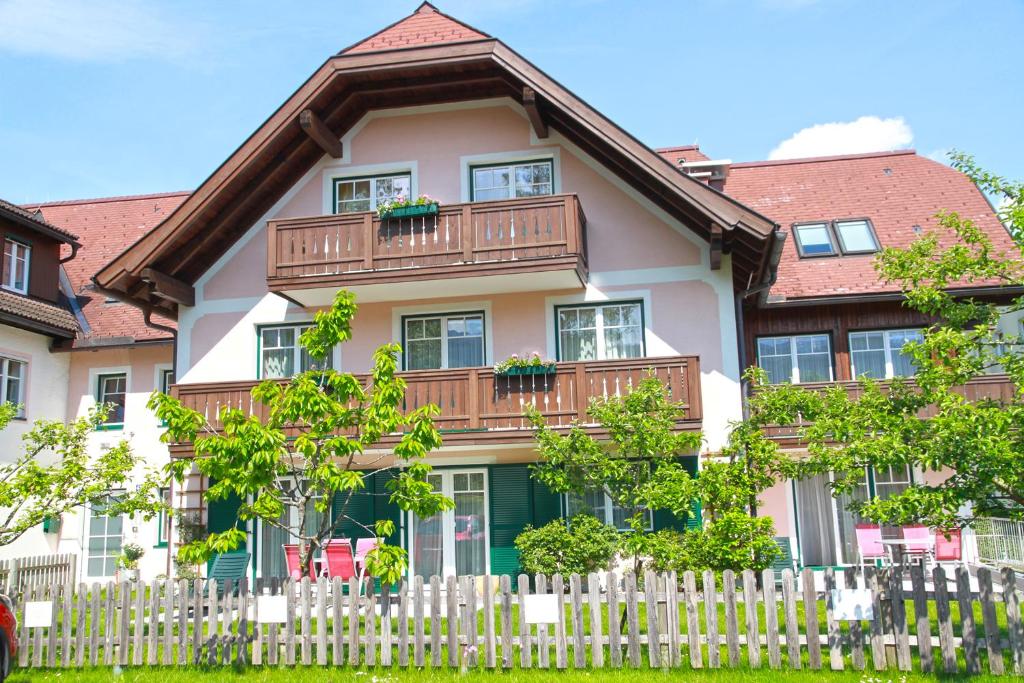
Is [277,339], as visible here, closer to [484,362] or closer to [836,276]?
[484,362]

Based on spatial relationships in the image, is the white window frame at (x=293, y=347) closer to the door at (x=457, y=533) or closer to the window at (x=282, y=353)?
the window at (x=282, y=353)

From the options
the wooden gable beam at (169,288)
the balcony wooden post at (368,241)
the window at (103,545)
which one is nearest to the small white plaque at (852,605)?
the balcony wooden post at (368,241)

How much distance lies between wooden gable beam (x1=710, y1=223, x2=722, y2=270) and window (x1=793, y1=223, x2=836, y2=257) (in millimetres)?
3164

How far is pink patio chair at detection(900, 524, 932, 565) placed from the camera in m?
15.8

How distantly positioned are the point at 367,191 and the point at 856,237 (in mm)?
9657

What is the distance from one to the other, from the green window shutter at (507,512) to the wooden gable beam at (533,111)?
237 inches

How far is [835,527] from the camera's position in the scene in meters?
17.5

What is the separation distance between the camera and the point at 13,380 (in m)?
19.6

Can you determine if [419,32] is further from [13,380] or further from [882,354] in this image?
[13,380]

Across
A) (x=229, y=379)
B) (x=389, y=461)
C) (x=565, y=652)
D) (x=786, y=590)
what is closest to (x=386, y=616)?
(x=565, y=652)

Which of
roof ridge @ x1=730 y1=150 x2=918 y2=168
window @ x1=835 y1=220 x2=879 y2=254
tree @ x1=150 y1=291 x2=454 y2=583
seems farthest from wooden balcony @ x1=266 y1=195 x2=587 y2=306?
roof ridge @ x1=730 y1=150 x2=918 y2=168

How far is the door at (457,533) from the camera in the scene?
16625 millimetres

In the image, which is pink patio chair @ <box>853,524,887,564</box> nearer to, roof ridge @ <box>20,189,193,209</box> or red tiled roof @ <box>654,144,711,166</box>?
red tiled roof @ <box>654,144,711,166</box>

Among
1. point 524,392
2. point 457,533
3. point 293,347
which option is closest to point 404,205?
point 293,347
